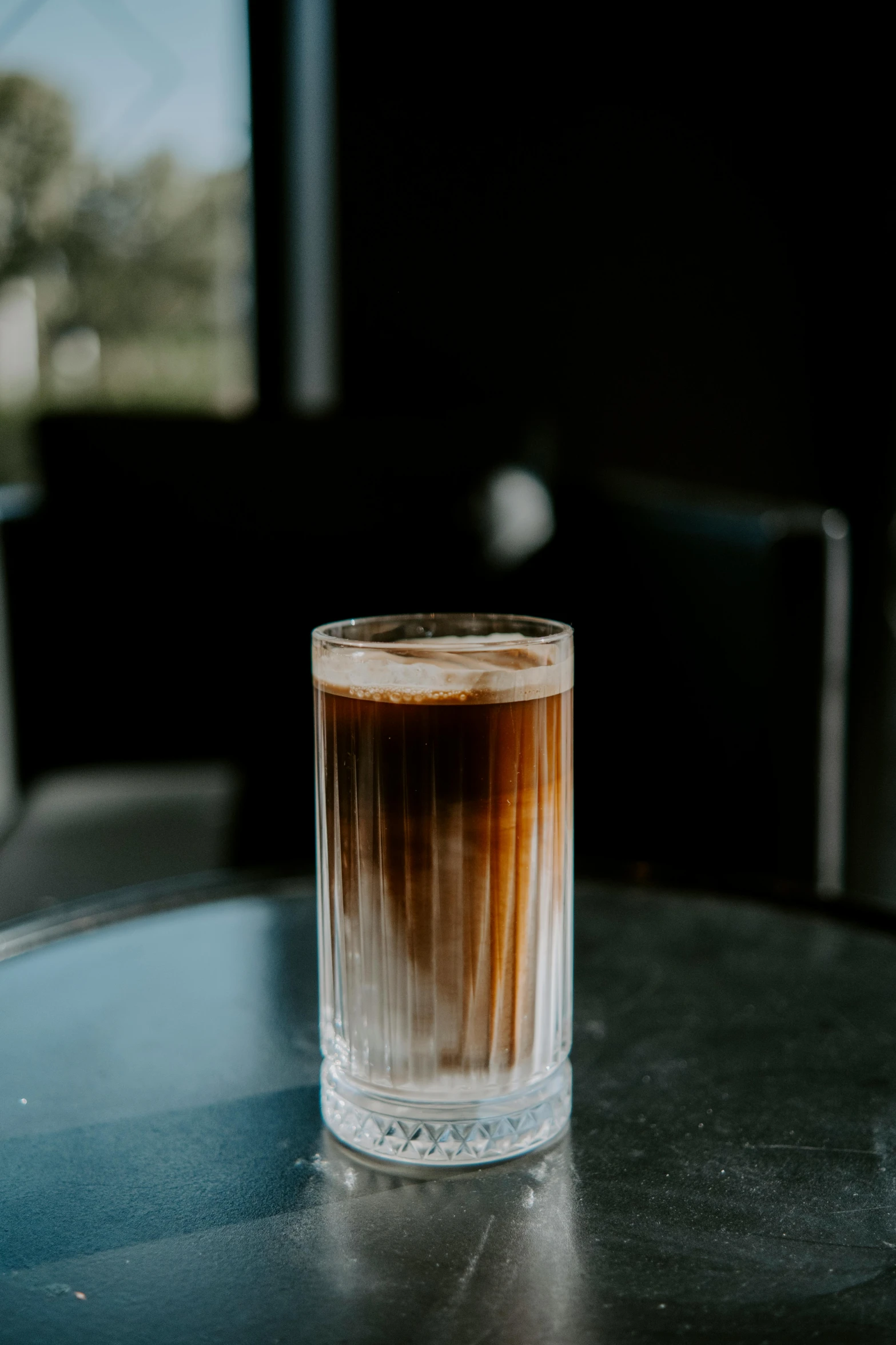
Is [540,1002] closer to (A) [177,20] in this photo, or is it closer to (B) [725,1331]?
(B) [725,1331]

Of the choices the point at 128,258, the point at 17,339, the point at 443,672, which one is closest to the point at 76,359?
the point at 17,339

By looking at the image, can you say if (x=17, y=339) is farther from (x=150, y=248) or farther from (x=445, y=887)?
(x=445, y=887)

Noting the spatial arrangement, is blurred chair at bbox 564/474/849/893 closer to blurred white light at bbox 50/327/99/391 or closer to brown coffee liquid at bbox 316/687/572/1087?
brown coffee liquid at bbox 316/687/572/1087

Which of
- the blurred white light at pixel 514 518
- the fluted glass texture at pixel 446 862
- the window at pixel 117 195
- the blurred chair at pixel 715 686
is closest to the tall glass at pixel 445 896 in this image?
the fluted glass texture at pixel 446 862

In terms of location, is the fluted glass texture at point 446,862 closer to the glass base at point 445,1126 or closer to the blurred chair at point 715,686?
the glass base at point 445,1126

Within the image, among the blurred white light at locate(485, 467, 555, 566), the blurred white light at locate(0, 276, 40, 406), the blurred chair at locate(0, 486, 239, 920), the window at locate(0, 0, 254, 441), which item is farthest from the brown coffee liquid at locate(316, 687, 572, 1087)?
the blurred white light at locate(0, 276, 40, 406)
